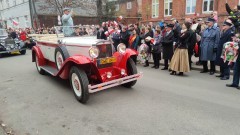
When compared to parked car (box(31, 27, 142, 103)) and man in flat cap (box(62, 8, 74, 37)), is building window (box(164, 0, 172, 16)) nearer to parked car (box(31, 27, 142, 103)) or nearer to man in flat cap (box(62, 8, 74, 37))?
man in flat cap (box(62, 8, 74, 37))

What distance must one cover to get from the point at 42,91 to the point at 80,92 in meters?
1.57

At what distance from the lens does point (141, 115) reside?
387cm

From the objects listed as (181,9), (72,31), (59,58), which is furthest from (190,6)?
(59,58)

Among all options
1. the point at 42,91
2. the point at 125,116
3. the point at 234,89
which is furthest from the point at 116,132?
the point at 234,89

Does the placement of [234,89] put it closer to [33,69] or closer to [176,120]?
[176,120]

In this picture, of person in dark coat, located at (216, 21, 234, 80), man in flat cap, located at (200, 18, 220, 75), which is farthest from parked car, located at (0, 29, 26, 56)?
person in dark coat, located at (216, 21, 234, 80)

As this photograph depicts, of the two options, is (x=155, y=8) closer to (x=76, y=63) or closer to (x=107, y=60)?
(x=107, y=60)

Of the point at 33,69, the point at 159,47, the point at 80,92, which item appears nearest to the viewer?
the point at 80,92

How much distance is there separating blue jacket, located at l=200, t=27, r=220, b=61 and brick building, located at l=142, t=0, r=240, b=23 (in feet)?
34.7

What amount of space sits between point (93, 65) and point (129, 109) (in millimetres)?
1329

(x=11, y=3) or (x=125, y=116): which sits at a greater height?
(x=11, y=3)

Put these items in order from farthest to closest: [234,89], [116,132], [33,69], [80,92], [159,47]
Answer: [33,69], [159,47], [234,89], [80,92], [116,132]

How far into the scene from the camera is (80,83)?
14.5 feet

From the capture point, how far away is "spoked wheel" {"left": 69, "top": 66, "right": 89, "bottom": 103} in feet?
14.1
